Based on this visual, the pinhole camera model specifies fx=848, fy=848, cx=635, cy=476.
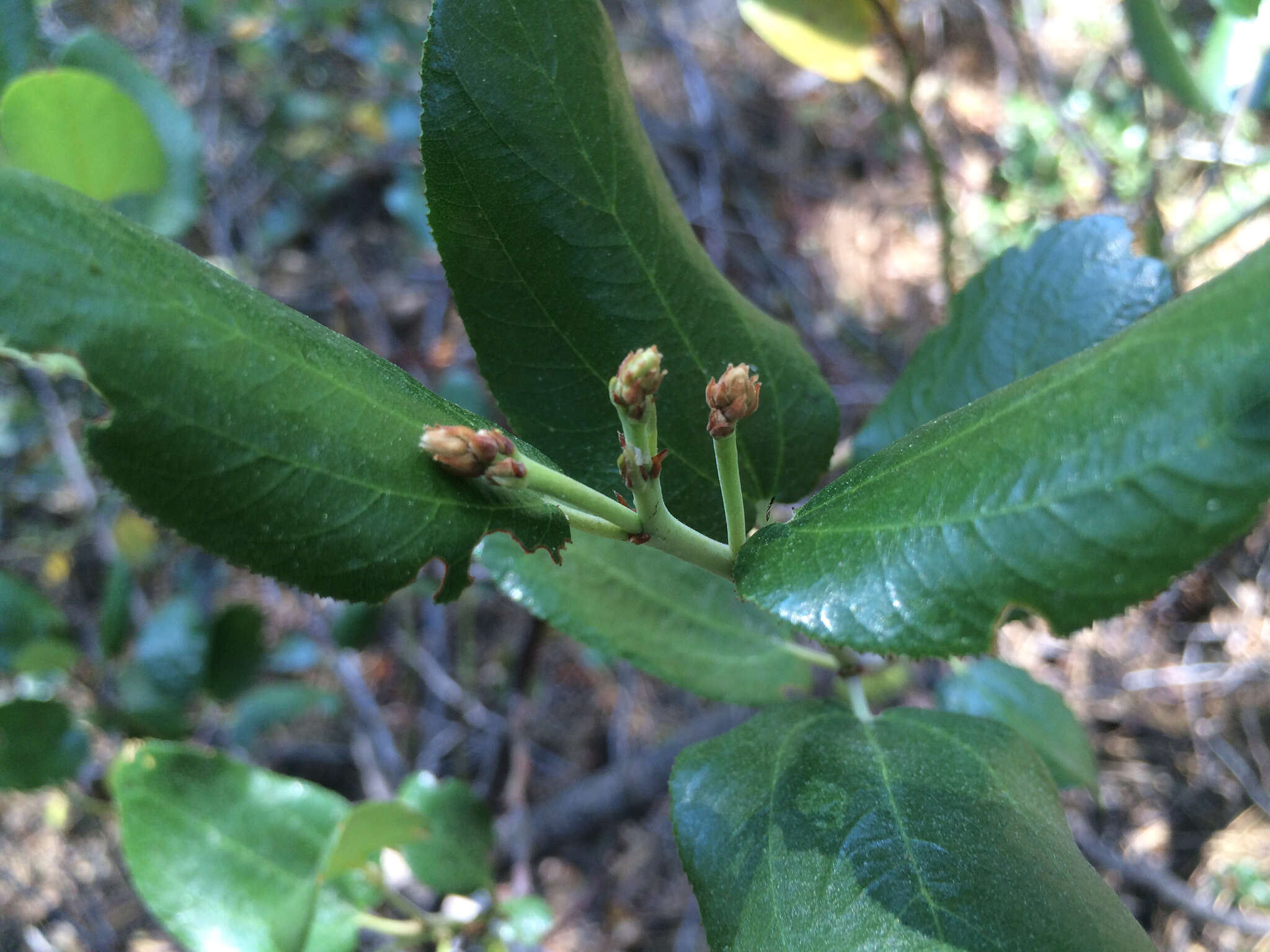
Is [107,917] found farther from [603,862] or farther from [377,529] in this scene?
[377,529]

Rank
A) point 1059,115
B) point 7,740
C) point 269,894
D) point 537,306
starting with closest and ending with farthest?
1. point 537,306
2. point 269,894
3. point 7,740
4. point 1059,115

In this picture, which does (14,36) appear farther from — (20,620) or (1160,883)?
(1160,883)

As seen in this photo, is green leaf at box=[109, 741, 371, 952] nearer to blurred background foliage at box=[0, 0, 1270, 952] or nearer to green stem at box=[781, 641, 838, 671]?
blurred background foliage at box=[0, 0, 1270, 952]

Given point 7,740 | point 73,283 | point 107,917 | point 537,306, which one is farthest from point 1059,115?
point 107,917

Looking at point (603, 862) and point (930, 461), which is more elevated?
point (930, 461)

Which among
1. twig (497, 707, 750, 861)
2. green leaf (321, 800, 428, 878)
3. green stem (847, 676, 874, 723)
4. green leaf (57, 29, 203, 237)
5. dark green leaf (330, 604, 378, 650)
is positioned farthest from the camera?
twig (497, 707, 750, 861)

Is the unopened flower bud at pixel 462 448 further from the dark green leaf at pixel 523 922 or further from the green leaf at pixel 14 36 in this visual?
the dark green leaf at pixel 523 922

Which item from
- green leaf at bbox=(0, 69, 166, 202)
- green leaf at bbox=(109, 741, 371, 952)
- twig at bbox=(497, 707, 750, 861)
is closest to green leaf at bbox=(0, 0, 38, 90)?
green leaf at bbox=(0, 69, 166, 202)
